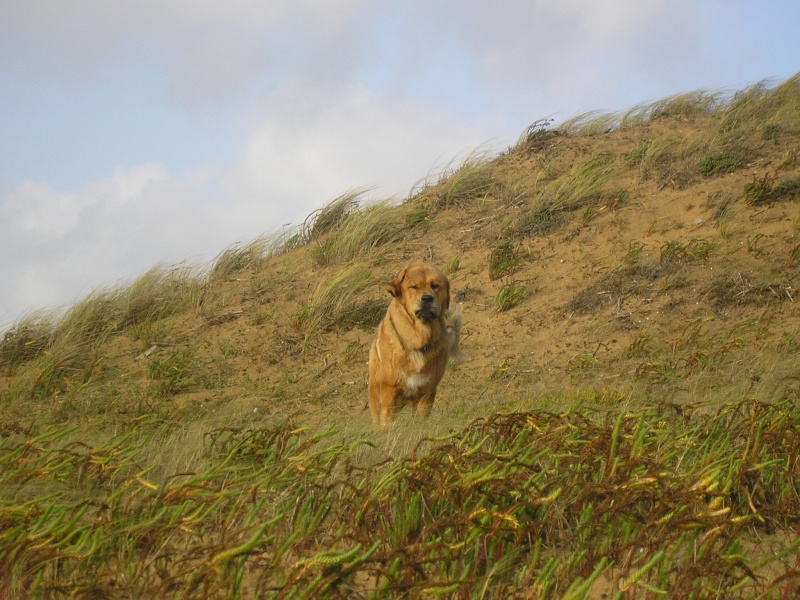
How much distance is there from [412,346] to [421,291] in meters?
0.50

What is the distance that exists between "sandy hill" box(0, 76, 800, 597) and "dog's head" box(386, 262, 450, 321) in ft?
3.10

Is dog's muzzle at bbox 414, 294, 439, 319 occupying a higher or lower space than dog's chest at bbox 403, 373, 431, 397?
higher

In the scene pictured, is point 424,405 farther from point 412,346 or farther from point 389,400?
point 412,346

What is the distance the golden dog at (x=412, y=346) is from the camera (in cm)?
734

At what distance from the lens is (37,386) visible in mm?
10852

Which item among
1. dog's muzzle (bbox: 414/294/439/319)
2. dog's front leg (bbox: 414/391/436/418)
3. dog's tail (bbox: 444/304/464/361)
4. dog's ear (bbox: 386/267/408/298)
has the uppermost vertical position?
dog's ear (bbox: 386/267/408/298)

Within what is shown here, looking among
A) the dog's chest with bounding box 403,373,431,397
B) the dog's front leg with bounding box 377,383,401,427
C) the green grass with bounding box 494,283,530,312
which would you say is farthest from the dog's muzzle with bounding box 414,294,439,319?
the green grass with bounding box 494,283,530,312

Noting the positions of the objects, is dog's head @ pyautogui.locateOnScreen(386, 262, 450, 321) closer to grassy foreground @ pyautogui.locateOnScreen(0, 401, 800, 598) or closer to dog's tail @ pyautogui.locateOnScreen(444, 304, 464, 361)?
dog's tail @ pyautogui.locateOnScreen(444, 304, 464, 361)

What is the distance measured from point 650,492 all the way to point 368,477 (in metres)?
1.35

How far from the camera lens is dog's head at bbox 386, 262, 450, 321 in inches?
293

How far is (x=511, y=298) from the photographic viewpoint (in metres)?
12.2

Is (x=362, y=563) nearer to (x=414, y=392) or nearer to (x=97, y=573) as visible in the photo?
(x=97, y=573)

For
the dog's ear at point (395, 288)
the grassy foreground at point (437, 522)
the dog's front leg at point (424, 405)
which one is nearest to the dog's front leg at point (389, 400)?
the dog's front leg at point (424, 405)

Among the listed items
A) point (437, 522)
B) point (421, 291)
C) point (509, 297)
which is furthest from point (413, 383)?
point (509, 297)
